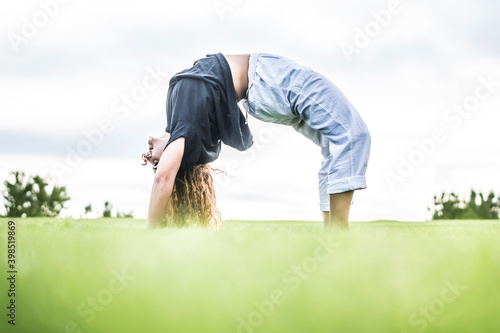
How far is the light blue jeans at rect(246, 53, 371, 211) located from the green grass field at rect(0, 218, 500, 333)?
0.90m

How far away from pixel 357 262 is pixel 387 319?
14cm

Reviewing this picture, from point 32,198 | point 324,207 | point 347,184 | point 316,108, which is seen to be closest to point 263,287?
point 347,184

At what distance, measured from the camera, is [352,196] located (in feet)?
7.09

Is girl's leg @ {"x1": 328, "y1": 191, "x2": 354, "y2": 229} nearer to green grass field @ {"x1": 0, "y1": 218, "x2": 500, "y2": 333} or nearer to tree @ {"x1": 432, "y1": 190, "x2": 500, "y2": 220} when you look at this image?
green grass field @ {"x1": 0, "y1": 218, "x2": 500, "y2": 333}

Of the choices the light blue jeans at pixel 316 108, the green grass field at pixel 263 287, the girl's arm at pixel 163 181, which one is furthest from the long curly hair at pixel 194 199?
the green grass field at pixel 263 287

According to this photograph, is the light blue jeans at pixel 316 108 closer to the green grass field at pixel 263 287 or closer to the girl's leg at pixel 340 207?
the girl's leg at pixel 340 207

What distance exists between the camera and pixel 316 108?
2174 millimetres

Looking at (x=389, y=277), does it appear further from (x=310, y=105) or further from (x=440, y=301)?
(x=310, y=105)

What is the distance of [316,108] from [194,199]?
0.83 m

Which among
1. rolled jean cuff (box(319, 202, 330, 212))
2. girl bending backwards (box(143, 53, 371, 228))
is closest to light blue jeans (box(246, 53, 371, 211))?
girl bending backwards (box(143, 53, 371, 228))

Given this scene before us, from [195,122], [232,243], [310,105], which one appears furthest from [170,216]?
[232,243]

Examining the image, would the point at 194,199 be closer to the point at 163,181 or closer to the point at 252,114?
the point at 163,181

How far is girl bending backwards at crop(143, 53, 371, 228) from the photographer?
2.12m

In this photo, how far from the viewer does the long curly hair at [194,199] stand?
8.16 ft
